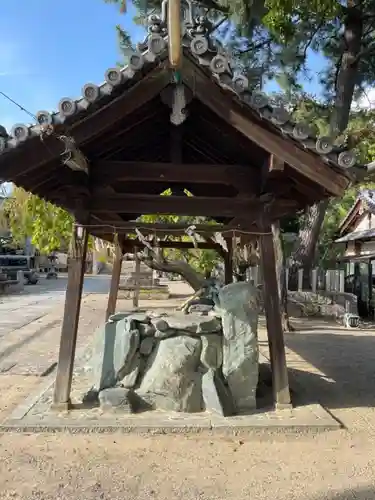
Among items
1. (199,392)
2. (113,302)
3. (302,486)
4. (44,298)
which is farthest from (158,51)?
(44,298)

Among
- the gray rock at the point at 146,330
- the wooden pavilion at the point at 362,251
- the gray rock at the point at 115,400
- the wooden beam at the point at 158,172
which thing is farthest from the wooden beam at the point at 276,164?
the wooden pavilion at the point at 362,251

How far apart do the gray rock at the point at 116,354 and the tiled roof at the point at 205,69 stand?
2473 mm

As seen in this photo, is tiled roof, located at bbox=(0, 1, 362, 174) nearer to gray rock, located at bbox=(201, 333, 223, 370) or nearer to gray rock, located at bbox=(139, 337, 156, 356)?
gray rock, located at bbox=(201, 333, 223, 370)

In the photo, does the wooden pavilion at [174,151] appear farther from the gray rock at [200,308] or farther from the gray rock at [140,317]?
the gray rock at [200,308]

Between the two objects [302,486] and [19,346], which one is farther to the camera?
[19,346]

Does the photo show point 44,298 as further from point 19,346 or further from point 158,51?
point 158,51

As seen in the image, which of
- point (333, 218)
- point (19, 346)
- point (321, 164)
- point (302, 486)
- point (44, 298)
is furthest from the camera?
point (333, 218)

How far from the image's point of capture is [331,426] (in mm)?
5570

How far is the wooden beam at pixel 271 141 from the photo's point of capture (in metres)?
5.28

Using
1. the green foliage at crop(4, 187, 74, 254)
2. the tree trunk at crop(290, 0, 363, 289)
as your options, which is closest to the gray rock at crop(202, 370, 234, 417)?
the tree trunk at crop(290, 0, 363, 289)

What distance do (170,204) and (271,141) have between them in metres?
1.54

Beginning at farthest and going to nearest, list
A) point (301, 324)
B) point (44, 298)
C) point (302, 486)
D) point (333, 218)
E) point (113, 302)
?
1. point (333, 218)
2. point (44, 298)
3. point (301, 324)
4. point (113, 302)
5. point (302, 486)

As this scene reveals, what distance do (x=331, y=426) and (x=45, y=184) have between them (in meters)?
4.34

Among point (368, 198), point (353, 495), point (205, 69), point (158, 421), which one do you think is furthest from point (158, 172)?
point (368, 198)
